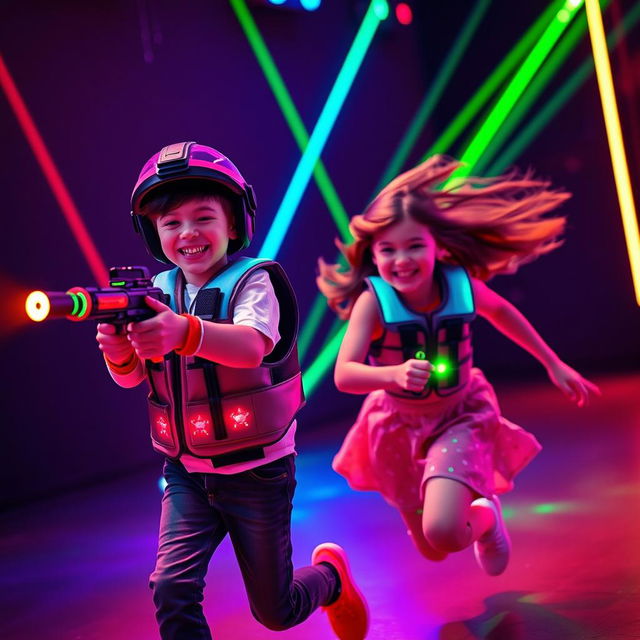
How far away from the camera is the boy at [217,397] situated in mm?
1906

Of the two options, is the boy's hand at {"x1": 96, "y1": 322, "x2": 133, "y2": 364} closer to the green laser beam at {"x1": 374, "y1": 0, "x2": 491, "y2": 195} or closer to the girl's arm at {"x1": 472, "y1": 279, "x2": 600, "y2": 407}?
the girl's arm at {"x1": 472, "y1": 279, "x2": 600, "y2": 407}

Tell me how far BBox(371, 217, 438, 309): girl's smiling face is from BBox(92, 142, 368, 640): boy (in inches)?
28.9

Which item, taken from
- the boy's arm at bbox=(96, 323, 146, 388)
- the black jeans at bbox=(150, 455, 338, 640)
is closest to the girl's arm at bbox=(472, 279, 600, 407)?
the black jeans at bbox=(150, 455, 338, 640)

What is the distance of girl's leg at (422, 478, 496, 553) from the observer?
93.2 inches

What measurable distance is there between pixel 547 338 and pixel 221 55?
3745mm

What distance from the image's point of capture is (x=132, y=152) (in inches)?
207

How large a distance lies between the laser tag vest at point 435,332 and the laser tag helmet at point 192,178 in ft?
2.41

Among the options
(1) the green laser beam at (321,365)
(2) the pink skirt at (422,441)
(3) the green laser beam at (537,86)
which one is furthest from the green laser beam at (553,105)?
(2) the pink skirt at (422,441)

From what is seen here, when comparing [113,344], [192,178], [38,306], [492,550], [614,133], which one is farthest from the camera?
[614,133]

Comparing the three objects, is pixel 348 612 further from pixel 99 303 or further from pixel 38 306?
pixel 38 306

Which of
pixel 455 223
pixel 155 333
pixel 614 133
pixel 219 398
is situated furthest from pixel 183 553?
pixel 614 133

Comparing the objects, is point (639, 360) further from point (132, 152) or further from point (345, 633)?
point (345, 633)

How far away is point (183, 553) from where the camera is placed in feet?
6.10

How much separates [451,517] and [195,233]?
108cm
